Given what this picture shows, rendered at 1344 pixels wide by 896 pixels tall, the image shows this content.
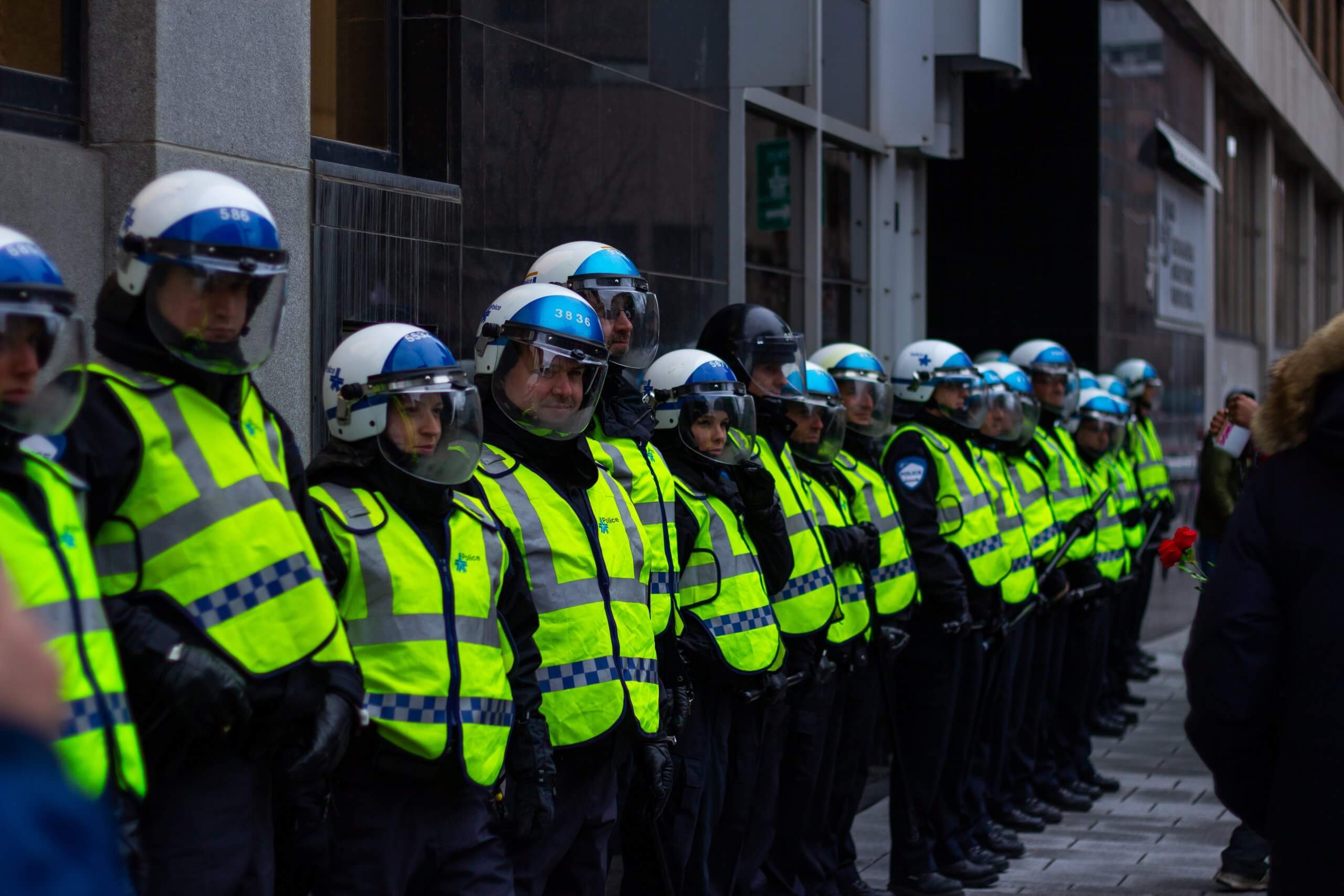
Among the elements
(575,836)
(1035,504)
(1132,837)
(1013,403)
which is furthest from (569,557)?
(1132,837)

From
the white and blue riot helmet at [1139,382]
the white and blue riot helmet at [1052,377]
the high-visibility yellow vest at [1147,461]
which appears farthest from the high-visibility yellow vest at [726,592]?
the white and blue riot helmet at [1139,382]

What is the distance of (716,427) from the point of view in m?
5.91

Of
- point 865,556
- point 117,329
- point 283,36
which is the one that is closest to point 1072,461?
point 865,556

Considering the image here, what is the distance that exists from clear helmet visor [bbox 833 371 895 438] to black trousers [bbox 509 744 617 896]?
3.12 meters

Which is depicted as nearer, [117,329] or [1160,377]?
[117,329]

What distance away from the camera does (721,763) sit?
5.82m

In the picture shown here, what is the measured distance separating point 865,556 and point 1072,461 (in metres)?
3.52

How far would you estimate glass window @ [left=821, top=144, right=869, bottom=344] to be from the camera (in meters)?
12.1

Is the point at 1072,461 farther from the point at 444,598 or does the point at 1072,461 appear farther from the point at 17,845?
the point at 17,845

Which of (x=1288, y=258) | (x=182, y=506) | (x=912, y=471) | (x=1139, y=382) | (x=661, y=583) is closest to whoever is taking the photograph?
(x=182, y=506)

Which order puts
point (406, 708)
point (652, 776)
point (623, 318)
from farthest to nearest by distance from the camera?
1. point (623, 318)
2. point (652, 776)
3. point (406, 708)

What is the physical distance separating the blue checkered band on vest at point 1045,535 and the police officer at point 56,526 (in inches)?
255

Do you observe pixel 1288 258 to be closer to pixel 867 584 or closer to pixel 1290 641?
pixel 867 584

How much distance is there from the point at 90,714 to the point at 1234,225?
81.4ft
